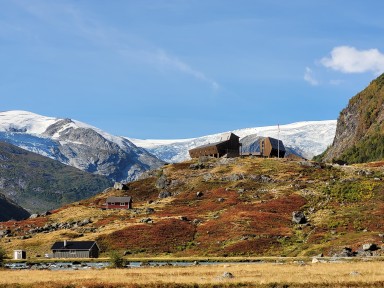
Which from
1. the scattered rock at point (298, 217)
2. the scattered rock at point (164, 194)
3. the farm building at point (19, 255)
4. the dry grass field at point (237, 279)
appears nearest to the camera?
the dry grass field at point (237, 279)

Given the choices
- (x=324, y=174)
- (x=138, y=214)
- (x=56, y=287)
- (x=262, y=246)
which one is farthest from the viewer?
(x=324, y=174)

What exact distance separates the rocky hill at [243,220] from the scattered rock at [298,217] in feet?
0.81

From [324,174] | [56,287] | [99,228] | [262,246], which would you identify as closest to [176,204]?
[99,228]

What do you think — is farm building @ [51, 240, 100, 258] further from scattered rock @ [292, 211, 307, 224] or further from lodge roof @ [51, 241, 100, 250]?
scattered rock @ [292, 211, 307, 224]

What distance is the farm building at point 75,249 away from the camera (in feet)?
422

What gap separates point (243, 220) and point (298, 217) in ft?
41.8

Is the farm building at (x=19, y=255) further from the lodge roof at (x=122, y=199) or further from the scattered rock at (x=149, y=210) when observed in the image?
the lodge roof at (x=122, y=199)

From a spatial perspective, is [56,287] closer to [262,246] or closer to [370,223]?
[262,246]

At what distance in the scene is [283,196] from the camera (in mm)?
170625

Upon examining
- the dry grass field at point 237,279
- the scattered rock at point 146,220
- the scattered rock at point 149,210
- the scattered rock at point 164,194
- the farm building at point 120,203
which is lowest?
the dry grass field at point 237,279

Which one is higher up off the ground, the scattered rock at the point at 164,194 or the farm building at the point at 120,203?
the scattered rock at the point at 164,194

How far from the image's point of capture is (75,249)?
130m

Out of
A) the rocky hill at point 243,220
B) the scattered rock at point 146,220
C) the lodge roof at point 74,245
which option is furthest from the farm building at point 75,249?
the scattered rock at point 146,220

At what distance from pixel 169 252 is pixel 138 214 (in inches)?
1632
